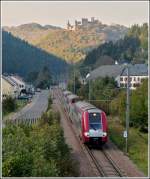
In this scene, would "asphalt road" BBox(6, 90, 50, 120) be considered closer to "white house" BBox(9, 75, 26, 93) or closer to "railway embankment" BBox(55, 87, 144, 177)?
"railway embankment" BBox(55, 87, 144, 177)

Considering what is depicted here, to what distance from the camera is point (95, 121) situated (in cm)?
2631

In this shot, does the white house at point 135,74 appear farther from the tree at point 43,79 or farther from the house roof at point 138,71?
the tree at point 43,79

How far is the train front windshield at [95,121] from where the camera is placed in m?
26.2

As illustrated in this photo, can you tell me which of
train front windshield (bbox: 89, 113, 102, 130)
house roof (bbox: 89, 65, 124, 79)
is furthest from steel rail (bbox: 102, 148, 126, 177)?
house roof (bbox: 89, 65, 124, 79)

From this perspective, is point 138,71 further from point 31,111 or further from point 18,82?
point 31,111

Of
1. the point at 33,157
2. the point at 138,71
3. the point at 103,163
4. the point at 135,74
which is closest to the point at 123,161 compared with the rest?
the point at 103,163

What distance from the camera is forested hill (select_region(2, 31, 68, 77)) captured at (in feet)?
383

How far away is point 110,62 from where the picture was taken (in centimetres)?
13475

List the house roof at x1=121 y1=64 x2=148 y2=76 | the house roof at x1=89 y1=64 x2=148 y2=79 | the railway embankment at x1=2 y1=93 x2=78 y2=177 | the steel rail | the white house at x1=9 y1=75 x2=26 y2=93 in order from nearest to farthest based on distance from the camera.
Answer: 1. the railway embankment at x1=2 y1=93 x2=78 y2=177
2. the steel rail
3. the white house at x1=9 y1=75 x2=26 y2=93
4. the house roof at x1=121 y1=64 x2=148 y2=76
5. the house roof at x1=89 y1=64 x2=148 y2=79

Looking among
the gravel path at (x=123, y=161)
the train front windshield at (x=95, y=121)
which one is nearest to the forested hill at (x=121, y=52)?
the gravel path at (x=123, y=161)

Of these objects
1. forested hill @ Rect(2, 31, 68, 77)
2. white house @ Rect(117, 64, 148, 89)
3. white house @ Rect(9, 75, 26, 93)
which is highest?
forested hill @ Rect(2, 31, 68, 77)

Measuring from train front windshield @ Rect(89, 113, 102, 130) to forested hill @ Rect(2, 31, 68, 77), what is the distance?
73.8 meters

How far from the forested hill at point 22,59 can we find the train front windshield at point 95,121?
242ft

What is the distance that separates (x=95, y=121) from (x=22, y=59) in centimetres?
10827
